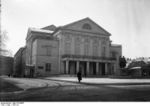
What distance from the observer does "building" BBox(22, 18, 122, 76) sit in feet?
129

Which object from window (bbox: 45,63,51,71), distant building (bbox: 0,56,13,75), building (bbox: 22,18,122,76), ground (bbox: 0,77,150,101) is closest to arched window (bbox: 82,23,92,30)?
building (bbox: 22,18,122,76)

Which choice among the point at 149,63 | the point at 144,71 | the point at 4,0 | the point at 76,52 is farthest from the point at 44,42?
the point at 4,0

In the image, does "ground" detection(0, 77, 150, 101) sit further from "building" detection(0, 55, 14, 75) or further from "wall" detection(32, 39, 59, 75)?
"wall" detection(32, 39, 59, 75)

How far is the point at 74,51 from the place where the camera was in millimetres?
41438

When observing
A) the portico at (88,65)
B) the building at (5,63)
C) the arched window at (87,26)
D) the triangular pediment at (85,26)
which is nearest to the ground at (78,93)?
the building at (5,63)

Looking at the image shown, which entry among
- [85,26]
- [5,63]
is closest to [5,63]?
[5,63]

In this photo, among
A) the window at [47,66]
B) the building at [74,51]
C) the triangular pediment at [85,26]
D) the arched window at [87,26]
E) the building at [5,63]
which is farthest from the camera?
the arched window at [87,26]

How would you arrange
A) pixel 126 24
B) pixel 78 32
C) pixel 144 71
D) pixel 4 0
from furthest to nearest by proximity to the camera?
1. pixel 78 32
2. pixel 144 71
3. pixel 126 24
4. pixel 4 0

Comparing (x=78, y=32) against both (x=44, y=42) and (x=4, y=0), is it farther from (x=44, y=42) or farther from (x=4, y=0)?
(x=4, y=0)

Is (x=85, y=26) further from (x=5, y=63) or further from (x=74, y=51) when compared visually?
(x=5, y=63)

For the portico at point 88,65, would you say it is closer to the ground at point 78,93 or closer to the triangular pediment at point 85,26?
the triangular pediment at point 85,26

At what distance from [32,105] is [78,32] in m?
35.2

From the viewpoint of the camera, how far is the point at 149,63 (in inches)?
1706

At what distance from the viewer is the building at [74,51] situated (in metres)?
39.4
